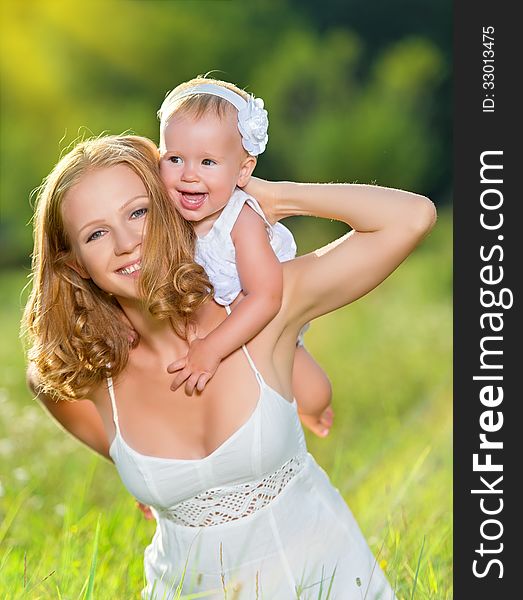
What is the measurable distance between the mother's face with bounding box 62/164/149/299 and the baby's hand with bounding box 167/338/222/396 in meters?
0.16

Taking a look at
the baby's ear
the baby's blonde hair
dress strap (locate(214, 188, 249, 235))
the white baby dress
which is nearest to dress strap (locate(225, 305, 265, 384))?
the white baby dress

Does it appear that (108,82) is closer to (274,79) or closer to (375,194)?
(274,79)

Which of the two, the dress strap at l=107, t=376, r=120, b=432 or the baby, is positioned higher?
the baby

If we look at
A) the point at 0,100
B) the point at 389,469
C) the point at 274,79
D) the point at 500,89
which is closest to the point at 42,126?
the point at 0,100

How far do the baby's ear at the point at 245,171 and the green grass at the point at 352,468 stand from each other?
733mm

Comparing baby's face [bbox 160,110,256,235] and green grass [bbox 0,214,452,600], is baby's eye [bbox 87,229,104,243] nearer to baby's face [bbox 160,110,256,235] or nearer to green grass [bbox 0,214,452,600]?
baby's face [bbox 160,110,256,235]

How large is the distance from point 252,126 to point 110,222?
355 mm

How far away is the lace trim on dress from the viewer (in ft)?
6.56

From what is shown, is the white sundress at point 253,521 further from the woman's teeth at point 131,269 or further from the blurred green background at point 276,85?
the blurred green background at point 276,85

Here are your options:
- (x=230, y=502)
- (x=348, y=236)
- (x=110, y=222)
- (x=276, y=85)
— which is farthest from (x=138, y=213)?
(x=276, y=85)

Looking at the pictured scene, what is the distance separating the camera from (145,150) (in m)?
2.00

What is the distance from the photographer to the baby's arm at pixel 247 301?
1953 mm

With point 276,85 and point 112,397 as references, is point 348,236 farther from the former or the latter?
point 276,85

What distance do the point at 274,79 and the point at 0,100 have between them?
166 inches
